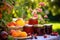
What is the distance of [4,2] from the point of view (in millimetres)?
2105

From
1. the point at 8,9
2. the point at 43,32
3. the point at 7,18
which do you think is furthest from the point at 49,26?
the point at 8,9

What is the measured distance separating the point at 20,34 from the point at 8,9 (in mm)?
401

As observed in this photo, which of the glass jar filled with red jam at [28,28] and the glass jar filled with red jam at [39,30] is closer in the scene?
the glass jar filled with red jam at [28,28]

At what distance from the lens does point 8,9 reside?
84.1 inches

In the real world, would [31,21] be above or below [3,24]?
above

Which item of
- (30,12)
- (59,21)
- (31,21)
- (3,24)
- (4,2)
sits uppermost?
(59,21)

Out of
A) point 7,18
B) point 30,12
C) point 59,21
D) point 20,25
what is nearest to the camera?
point 7,18

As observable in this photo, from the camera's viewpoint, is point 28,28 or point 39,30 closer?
point 28,28

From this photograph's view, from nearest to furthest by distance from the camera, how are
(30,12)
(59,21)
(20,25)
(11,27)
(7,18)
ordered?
(7,18) < (11,27) < (20,25) < (30,12) < (59,21)

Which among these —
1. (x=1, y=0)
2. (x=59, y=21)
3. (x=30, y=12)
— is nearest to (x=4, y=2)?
(x=1, y=0)

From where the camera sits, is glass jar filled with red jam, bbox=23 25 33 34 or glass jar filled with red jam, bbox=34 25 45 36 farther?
glass jar filled with red jam, bbox=34 25 45 36

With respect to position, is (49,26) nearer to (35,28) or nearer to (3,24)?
(35,28)

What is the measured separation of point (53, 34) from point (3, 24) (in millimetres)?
1001

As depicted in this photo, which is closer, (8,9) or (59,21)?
(8,9)
